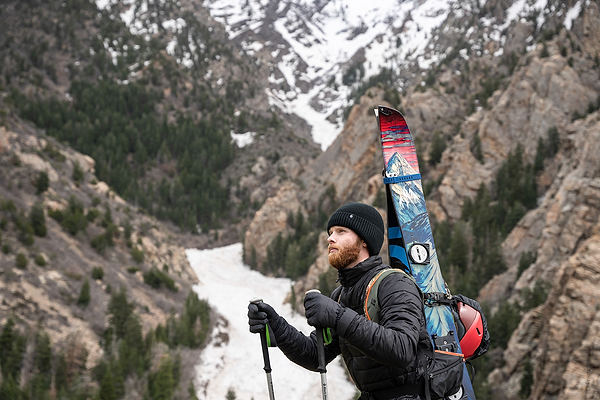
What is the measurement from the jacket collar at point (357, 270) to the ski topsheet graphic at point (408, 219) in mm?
872

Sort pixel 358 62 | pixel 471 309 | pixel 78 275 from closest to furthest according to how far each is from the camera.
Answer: pixel 471 309 < pixel 78 275 < pixel 358 62

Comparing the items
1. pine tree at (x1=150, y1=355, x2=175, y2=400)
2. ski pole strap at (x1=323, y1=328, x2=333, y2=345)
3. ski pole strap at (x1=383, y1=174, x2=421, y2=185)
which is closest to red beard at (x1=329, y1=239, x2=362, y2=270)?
ski pole strap at (x1=323, y1=328, x2=333, y2=345)

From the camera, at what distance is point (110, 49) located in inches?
4700

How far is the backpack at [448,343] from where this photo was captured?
3059mm

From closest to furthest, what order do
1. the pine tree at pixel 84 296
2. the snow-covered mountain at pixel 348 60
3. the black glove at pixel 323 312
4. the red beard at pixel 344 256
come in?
the black glove at pixel 323 312
the red beard at pixel 344 256
the pine tree at pixel 84 296
the snow-covered mountain at pixel 348 60

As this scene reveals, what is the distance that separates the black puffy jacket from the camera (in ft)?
8.77

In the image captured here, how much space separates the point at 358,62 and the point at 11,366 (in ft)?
567

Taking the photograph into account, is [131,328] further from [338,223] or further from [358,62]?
[358,62]

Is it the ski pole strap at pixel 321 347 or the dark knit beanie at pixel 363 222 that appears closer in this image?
the ski pole strap at pixel 321 347

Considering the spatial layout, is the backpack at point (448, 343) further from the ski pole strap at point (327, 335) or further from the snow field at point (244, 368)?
the snow field at point (244, 368)

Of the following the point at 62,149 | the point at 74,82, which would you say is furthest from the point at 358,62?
the point at 62,149

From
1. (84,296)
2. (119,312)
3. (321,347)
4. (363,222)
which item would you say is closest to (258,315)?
(321,347)

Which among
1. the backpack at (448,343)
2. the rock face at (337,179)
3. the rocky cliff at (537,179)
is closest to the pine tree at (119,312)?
the rocky cliff at (537,179)

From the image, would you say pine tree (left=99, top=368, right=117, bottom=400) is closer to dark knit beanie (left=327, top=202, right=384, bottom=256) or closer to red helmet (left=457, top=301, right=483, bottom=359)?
red helmet (left=457, top=301, right=483, bottom=359)
